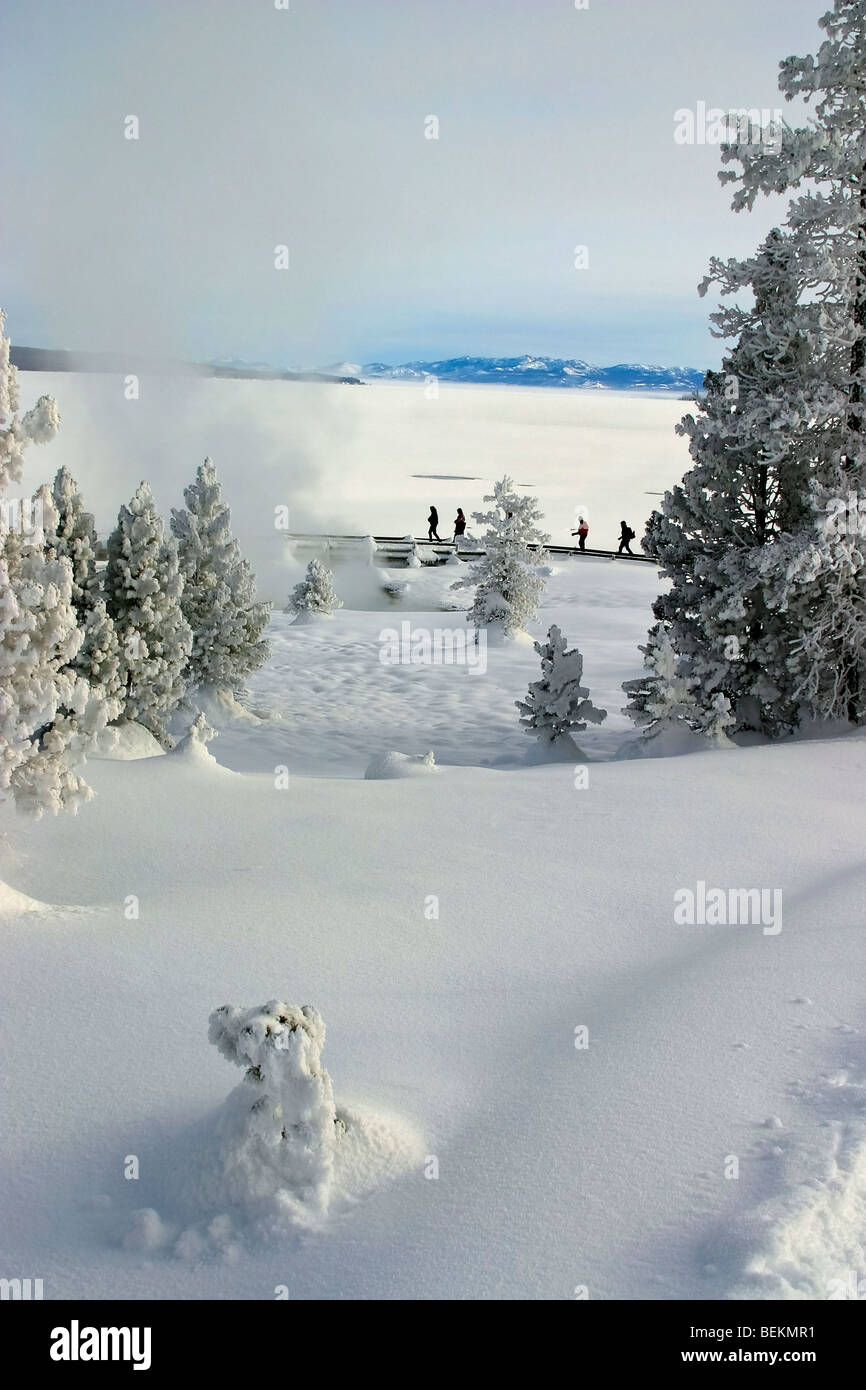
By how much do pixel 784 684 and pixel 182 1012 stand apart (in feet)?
46.1

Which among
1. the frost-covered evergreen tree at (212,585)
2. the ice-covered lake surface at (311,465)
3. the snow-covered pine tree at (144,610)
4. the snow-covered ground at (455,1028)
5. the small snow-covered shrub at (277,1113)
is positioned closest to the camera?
the snow-covered ground at (455,1028)

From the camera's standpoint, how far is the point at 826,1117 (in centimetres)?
614

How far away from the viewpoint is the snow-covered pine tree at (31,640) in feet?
30.3

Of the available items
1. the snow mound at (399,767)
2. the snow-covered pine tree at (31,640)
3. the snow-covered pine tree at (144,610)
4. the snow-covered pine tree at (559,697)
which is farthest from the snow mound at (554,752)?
the snow-covered pine tree at (31,640)

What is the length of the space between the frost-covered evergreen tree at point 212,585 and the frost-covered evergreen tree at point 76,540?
4.40 meters

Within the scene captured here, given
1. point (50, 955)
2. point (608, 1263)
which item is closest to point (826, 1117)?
point (608, 1263)

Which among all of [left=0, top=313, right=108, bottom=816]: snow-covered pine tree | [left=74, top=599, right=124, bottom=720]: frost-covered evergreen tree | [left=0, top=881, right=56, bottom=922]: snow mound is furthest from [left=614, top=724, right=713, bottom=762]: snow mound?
[left=0, top=881, right=56, bottom=922]: snow mound

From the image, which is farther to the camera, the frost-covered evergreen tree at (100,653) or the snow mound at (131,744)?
the frost-covered evergreen tree at (100,653)

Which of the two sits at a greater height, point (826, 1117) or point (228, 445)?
point (228, 445)

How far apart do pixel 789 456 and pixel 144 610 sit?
11405 mm

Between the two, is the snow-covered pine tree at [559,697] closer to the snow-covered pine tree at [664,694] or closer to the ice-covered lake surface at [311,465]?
the snow-covered pine tree at [664,694]


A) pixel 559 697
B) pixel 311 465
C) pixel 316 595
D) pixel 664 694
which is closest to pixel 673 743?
pixel 664 694

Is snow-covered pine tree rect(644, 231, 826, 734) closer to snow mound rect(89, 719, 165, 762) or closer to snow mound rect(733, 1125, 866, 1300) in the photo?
snow mound rect(89, 719, 165, 762)
